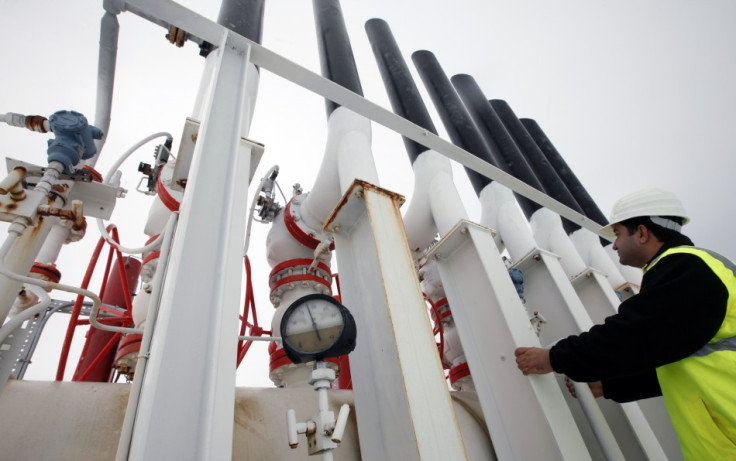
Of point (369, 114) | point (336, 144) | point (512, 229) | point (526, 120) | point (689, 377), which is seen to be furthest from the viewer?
point (526, 120)

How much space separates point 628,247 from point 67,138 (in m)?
2.30

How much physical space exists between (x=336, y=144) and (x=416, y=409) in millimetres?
1457

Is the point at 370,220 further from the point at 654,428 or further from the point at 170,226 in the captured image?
the point at 654,428

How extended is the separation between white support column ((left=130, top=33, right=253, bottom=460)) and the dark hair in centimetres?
158

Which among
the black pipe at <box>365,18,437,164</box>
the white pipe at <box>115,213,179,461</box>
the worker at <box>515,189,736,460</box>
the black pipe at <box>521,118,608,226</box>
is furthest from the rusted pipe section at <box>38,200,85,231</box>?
the black pipe at <box>521,118,608,226</box>

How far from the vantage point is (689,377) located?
1.13 m

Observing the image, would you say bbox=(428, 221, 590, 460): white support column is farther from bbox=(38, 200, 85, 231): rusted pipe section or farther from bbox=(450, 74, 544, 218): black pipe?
bbox=(450, 74, 544, 218): black pipe

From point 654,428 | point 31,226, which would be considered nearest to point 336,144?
point 31,226

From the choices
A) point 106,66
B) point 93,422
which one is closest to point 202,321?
point 93,422

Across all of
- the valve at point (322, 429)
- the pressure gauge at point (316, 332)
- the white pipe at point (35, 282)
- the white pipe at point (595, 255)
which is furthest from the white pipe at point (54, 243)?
the white pipe at point (595, 255)

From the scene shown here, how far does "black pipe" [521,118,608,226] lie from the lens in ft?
14.2

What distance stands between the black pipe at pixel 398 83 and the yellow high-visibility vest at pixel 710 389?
1922mm

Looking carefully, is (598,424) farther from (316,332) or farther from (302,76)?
(302,76)

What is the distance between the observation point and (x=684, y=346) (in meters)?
1.10
